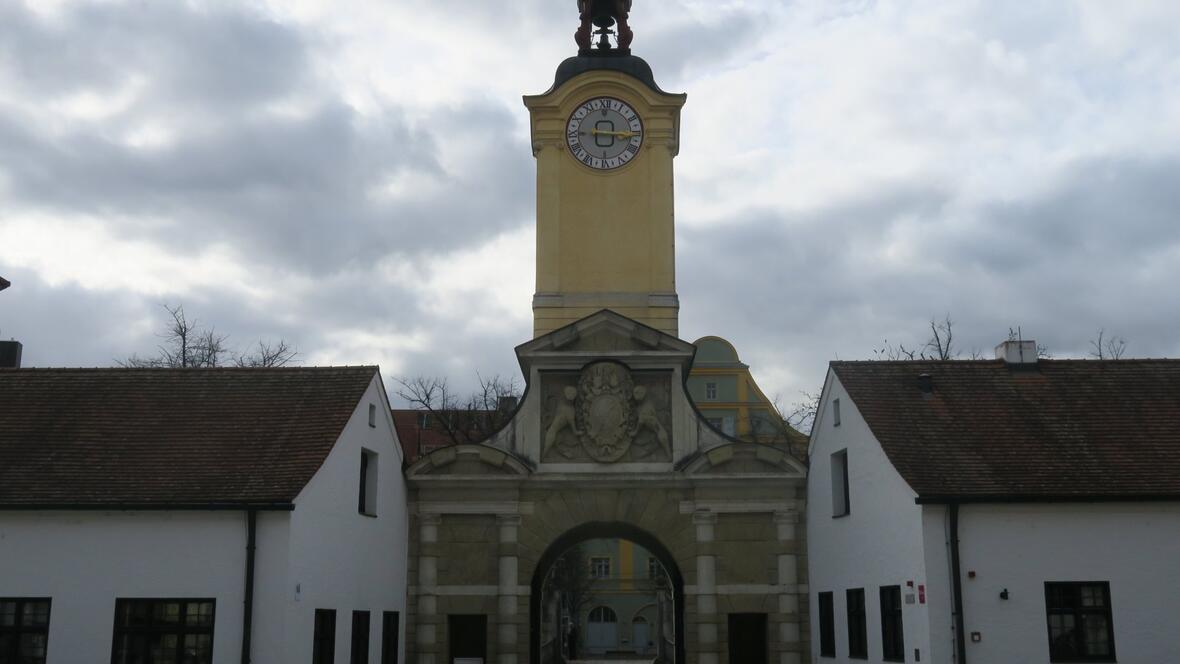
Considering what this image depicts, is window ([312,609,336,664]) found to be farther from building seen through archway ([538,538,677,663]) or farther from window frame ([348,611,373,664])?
building seen through archway ([538,538,677,663])

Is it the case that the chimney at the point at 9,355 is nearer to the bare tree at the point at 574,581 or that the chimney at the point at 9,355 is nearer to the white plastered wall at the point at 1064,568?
the white plastered wall at the point at 1064,568

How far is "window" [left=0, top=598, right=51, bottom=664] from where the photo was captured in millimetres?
21281

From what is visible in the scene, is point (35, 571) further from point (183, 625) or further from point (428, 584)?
point (428, 584)

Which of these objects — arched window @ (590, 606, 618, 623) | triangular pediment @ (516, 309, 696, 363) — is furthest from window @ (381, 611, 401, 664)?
arched window @ (590, 606, 618, 623)

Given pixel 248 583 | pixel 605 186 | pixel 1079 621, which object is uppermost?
pixel 605 186

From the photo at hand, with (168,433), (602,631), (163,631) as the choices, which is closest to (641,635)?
(602,631)

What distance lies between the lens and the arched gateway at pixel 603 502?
26.8 metres

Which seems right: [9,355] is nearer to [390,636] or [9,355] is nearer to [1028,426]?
[390,636]

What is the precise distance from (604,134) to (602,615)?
42.0 meters

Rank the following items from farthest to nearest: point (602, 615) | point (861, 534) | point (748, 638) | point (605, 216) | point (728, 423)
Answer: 1. point (602, 615)
2. point (728, 423)
3. point (605, 216)
4. point (748, 638)
5. point (861, 534)

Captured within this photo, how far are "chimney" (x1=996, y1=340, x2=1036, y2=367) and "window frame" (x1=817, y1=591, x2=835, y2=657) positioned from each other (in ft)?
20.8

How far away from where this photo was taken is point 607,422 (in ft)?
89.7

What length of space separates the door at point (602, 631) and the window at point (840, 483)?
43331 millimetres

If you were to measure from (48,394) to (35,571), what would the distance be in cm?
505
